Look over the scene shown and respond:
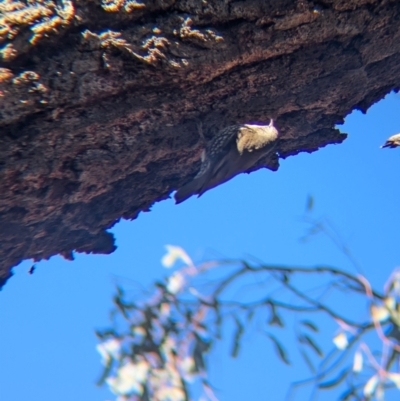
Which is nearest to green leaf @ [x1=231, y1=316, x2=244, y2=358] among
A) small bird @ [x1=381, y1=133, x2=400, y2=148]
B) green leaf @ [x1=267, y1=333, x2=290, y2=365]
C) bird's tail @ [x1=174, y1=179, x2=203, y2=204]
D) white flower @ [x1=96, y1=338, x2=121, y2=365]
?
green leaf @ [x1=267, y1=333, x2=290, y2=365]

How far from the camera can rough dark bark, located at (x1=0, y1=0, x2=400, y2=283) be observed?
97.0 inches

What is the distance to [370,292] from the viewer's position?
219cm

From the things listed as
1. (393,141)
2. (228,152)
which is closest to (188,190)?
(228,152)

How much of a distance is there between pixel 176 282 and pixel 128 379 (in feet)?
1.82

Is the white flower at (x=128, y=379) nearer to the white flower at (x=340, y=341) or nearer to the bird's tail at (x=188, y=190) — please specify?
the white flower at (x=340, y=341)

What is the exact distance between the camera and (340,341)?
2.25m

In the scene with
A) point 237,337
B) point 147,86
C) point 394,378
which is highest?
point 147,86

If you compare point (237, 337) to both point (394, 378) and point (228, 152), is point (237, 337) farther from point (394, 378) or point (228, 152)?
point (228, 152)

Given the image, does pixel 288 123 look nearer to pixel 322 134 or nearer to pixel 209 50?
pixel 322 134

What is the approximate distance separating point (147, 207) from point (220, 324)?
1662mm

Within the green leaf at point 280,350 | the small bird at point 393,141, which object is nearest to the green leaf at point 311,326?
the green leaf at point 280,350

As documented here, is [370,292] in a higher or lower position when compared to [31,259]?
lower

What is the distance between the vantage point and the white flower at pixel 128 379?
2.54m

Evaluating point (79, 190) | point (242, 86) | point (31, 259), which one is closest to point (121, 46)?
point (242, 86)
